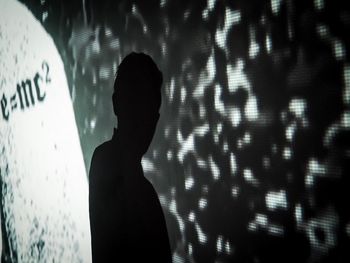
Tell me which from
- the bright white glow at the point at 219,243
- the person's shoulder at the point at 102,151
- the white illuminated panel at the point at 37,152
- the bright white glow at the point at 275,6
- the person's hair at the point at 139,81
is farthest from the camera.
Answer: the white illuminated panel at the point at 37,152

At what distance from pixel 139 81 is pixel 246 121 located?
1.43ft

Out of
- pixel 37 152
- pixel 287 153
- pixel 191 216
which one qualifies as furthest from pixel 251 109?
pixel 37 152

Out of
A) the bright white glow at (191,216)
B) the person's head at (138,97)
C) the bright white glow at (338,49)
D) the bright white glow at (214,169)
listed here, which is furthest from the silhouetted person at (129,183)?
the bright white glow at (338,49)

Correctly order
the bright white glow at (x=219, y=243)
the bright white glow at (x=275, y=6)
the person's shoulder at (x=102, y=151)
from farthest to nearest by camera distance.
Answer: the person's shoulder at (x=102, y=151), the bright white glow at (x=219, y=243), the bright white glow at (x=275, y=6)

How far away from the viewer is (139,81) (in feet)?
3.75

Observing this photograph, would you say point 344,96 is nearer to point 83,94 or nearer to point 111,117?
point 111,117

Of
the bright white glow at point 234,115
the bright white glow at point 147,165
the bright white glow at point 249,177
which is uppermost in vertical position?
the bright white glow at point 234,115

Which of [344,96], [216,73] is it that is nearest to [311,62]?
[344,96]

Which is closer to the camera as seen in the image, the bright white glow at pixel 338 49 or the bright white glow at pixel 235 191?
the bright white glow at pixel 338 49

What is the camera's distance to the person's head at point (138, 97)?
1.09 m

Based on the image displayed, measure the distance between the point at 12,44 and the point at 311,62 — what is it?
1.34m

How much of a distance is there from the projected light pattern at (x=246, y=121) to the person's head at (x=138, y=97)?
0.03 m

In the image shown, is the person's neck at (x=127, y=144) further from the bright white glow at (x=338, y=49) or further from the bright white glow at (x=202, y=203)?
the bright white glow at (x=338, y=49)

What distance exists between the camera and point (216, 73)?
924 mm
